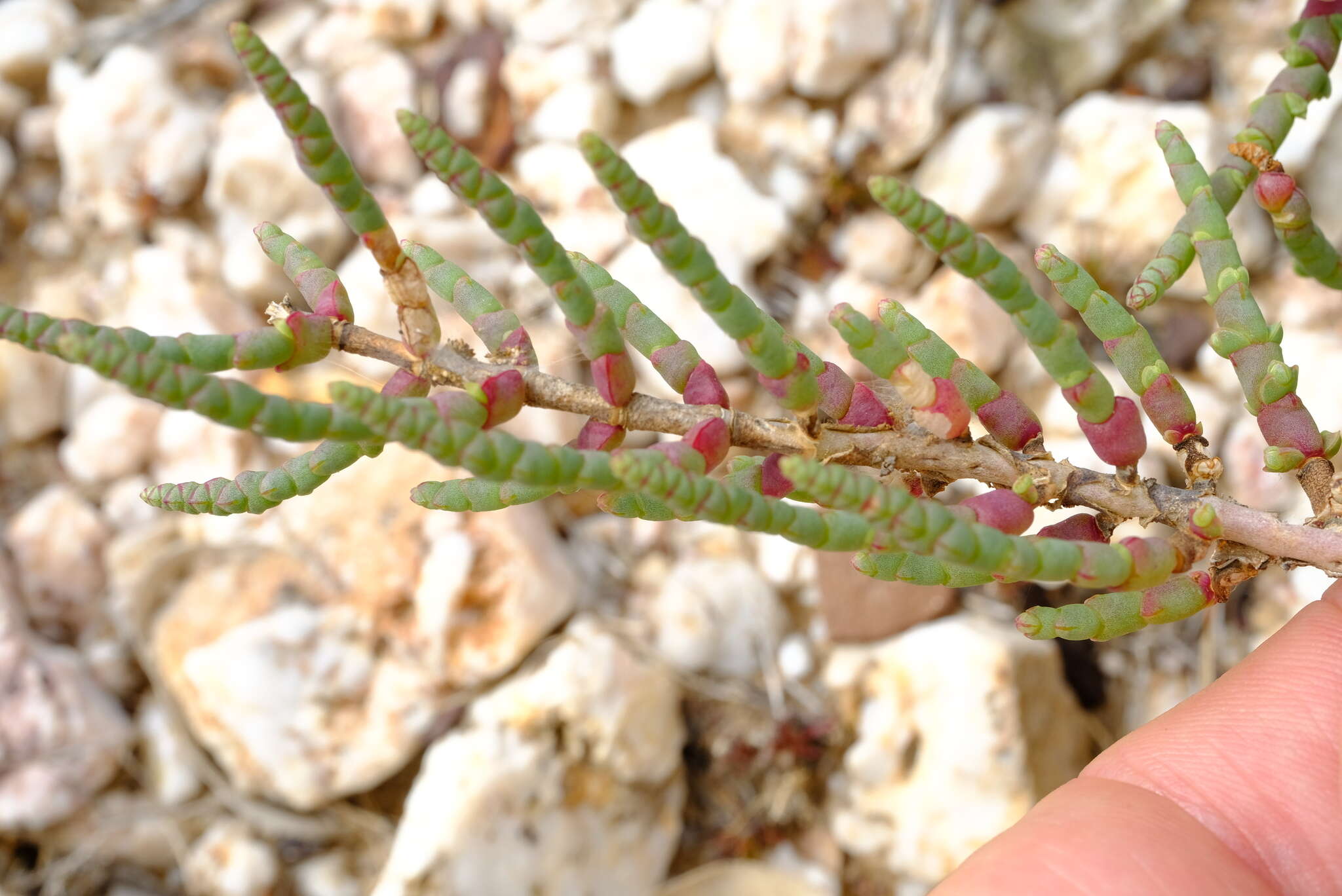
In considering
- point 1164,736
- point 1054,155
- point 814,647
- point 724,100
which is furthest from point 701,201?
point 1164,736

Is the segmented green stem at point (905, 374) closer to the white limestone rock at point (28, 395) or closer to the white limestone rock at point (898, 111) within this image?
the white limestone rock at point (898, 111)

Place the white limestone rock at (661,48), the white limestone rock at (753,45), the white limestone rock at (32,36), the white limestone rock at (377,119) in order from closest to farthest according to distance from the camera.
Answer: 1. the white limestone rock at (753,45)
2. the white limestone rock at (661,48)
3. the white limestone rock at (377,119)
4. the white limestone rock at (32,36)

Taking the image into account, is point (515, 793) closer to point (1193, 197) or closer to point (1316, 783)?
point (1316, 783)

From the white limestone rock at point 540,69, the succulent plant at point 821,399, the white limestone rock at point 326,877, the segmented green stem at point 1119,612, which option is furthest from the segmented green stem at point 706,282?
the white limestone rock at point 540,69

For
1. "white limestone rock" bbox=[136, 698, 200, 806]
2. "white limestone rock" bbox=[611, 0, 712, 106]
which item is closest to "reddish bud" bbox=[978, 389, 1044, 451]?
"white limestone rock" bbox=[611, 0, 712, 106]

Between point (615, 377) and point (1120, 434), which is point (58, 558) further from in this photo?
point (1120, 434)

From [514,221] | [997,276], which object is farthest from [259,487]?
[997,276]
